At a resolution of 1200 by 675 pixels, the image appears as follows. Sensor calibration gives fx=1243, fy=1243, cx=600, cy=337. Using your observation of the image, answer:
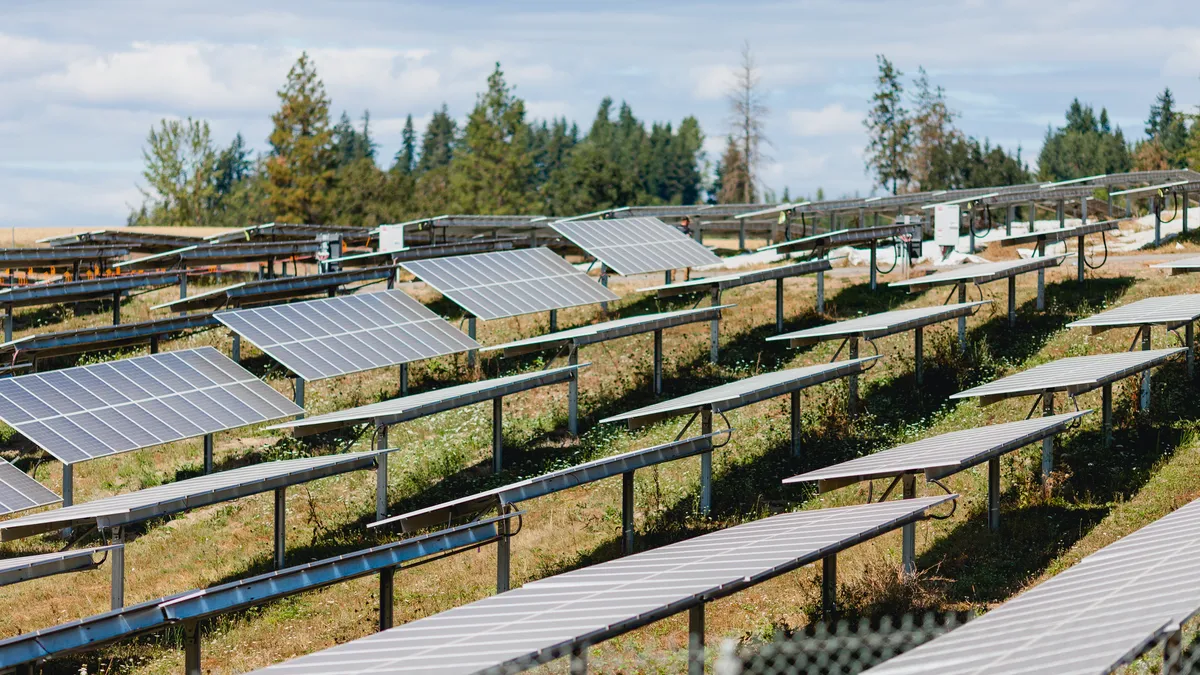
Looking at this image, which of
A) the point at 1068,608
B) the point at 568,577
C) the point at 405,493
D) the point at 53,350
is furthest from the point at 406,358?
the point at 1068,608

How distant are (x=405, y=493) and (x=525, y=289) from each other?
10.6 metres

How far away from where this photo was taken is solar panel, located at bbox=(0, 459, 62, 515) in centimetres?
2144

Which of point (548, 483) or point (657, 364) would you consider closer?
point (548, 483)

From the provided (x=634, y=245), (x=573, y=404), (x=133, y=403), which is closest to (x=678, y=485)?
(x=573, y=404)

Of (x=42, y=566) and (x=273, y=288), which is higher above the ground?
(x=273, y=288)

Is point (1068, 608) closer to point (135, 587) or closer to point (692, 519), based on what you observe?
point (692, 519)

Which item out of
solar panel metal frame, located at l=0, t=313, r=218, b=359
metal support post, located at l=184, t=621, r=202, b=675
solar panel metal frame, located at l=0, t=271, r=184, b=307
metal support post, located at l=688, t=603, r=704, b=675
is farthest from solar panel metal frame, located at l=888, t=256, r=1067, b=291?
solar panel metal frame, located at l=0, t=271, r=184, b=307

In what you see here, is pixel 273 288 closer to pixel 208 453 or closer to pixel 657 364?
pixel 208 453

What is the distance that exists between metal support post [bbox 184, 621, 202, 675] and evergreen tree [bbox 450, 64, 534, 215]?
267ft

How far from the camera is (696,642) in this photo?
1328cm

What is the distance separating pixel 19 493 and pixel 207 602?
9.53 meters

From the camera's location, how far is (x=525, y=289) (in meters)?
35.1

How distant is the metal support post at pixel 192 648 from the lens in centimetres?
1398

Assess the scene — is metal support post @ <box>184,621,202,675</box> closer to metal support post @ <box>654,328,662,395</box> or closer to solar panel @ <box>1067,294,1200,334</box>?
metal support post @ <box>654,328,662,395</box>
